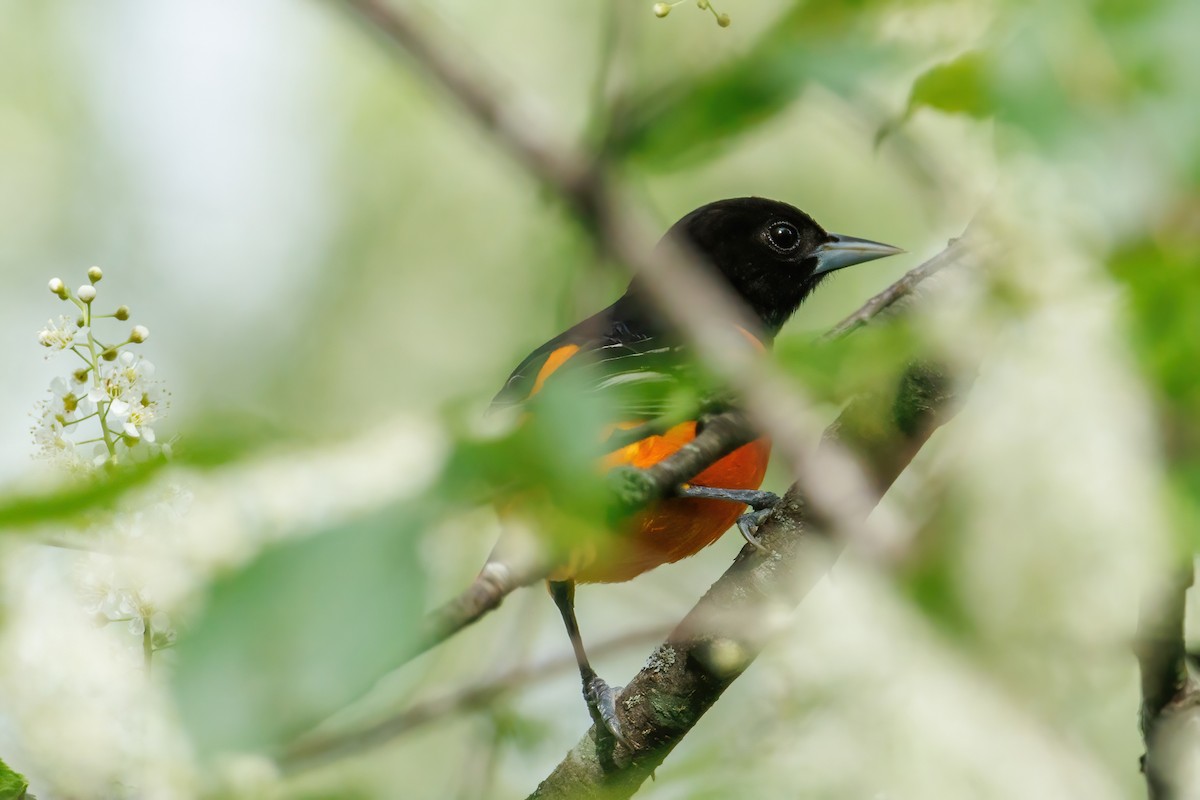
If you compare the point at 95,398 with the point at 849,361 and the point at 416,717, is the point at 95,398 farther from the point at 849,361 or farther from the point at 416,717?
the point at 849,361

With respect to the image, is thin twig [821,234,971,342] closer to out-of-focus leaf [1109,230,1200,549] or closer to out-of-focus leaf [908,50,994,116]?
out-of-focus leaf [908,50,994,116]

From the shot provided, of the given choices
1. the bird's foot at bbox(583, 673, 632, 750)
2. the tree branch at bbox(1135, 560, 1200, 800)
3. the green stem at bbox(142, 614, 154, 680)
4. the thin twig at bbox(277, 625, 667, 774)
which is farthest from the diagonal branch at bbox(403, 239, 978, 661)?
the bird's foot at bbox(583, 673, 632, 750)

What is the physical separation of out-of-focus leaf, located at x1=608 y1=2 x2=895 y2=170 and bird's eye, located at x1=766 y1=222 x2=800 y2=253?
341 cm

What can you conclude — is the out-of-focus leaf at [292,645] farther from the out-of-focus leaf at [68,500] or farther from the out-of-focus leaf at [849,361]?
the out-of-focus leaf at [849,361]

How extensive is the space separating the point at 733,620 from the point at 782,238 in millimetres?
2892

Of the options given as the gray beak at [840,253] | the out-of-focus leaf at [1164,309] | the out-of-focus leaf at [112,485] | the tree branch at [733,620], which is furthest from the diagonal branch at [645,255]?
the gray beak at [840,253]

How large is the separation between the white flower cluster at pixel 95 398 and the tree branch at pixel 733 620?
3.21 feet

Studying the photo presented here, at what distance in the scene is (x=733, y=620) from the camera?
2246 millimetres

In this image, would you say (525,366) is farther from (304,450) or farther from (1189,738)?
(304,450)

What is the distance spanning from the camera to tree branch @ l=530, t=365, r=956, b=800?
178 centimetres

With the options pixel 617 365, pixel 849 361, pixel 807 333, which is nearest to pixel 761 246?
pixel 617 365

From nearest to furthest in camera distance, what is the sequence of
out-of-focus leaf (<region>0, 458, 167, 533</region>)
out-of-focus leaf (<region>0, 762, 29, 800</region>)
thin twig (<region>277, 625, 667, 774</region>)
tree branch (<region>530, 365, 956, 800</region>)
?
out-of-focus leaf (<region>0, 458, 167, 533</region>)
thin twig (<region>277, 625, 667, 774</region>)
out-of-focus leaf (<region>0, 762, 29, 800</region>)
tree branch (<region>530, 365, 956, 800</region>)

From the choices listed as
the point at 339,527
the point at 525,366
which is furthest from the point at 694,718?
the point at 339,527

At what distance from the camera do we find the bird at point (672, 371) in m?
1.26
